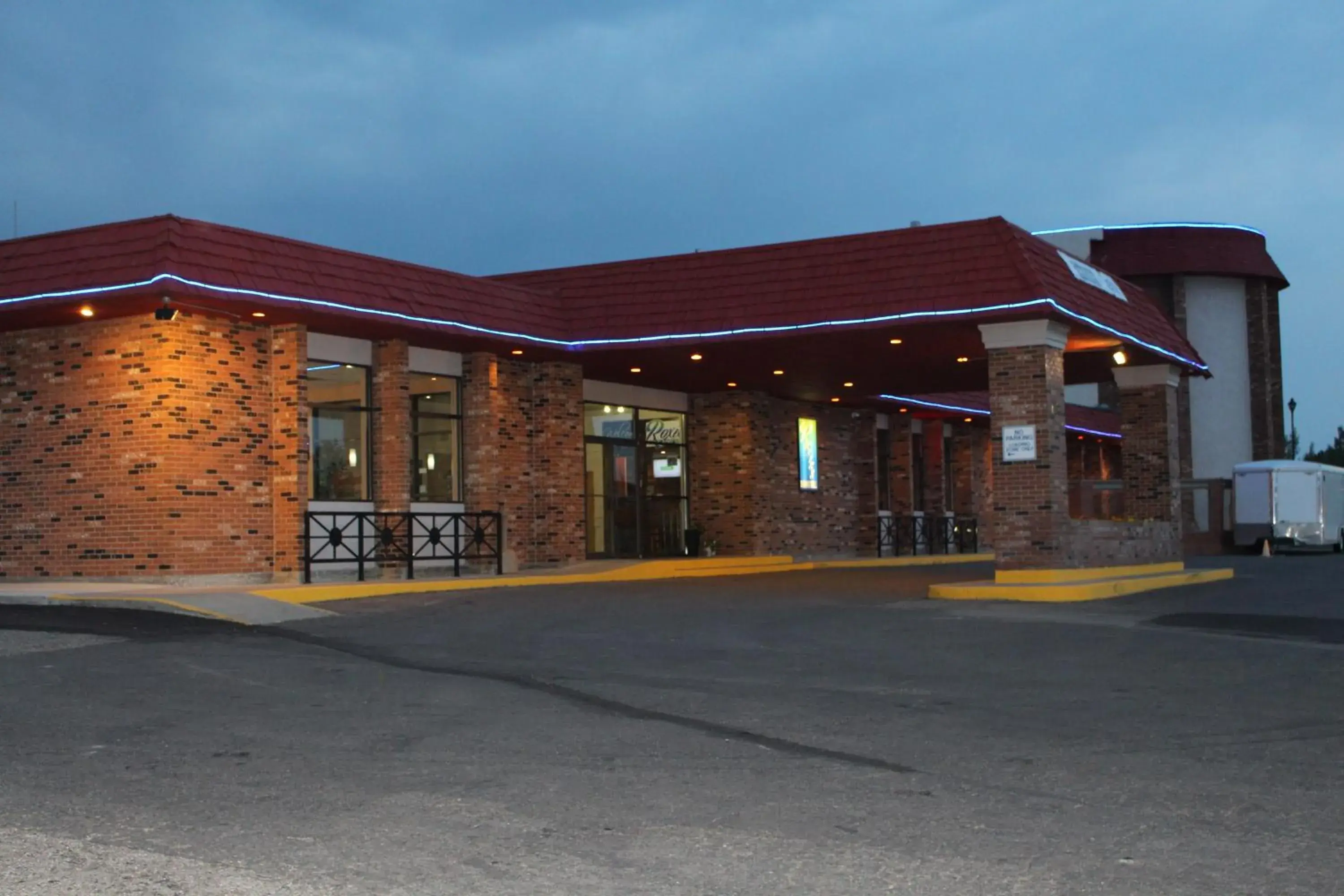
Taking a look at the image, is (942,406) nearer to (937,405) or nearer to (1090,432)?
(937,405)

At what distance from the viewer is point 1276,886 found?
521cm

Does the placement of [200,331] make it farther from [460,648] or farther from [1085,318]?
[1085,318]

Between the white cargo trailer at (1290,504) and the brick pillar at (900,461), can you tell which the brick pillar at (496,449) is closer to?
the brick pillar at (900,461)

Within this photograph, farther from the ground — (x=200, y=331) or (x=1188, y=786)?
(x=200, y=331)

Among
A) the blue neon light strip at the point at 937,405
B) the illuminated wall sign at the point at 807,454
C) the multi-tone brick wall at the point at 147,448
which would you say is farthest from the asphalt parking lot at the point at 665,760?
the blue neon light strip at the point at 937,405

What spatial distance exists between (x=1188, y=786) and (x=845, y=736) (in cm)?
212

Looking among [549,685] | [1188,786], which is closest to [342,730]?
[549,685]

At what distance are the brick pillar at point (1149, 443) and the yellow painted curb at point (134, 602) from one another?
16236 mm

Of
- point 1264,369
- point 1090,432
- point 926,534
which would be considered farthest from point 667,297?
point 1264,369

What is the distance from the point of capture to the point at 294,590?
1792cm

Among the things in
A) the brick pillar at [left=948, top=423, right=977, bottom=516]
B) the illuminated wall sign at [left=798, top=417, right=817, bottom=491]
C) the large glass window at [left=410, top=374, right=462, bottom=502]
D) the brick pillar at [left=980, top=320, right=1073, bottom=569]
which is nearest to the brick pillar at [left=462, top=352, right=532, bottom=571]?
the large glass window at [left=410, top=374, right=462, bottom=502]

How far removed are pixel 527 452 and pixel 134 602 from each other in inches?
374

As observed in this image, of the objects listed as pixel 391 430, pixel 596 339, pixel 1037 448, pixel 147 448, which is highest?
pixel 596 339

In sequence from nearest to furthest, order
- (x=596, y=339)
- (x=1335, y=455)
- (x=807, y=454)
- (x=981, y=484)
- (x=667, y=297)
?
(x=667, y=297) → (x=596, y=339) → (x=807, y=454) → (x=981, y=484) → (x=1335, y=455)
